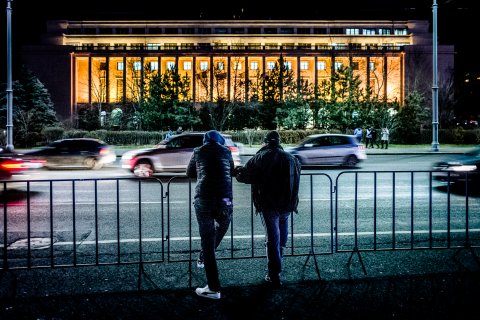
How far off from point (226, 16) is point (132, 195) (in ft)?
290

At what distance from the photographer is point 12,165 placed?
14070 mm

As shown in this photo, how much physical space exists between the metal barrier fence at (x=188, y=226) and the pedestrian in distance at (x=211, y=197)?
85 cm

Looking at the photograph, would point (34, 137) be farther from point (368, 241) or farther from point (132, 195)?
point (368, 241)

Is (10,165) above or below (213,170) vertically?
below

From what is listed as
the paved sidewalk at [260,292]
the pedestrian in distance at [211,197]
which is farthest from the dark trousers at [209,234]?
the paved sidewalk at [260,292]

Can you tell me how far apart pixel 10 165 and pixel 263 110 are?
4482 centimetres

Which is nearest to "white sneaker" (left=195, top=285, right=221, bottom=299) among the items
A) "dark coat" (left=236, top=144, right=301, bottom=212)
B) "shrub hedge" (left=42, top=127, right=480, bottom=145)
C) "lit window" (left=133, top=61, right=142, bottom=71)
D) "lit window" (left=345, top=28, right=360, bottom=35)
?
"dark coat" (left=236, top=144, right=301, bottom=212)

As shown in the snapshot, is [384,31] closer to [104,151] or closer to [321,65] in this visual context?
[321,65]

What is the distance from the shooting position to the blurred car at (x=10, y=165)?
13961 millimetres

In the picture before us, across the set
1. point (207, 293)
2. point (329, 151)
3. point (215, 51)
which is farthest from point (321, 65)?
point (207, 293)

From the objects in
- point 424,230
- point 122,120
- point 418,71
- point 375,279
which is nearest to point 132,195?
point 424,230

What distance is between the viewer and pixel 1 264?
6590 mm

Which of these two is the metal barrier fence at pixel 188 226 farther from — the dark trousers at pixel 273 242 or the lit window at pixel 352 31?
the lit window at pixel 352 31

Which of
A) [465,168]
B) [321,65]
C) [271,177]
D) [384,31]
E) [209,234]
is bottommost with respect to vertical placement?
[209,234]
